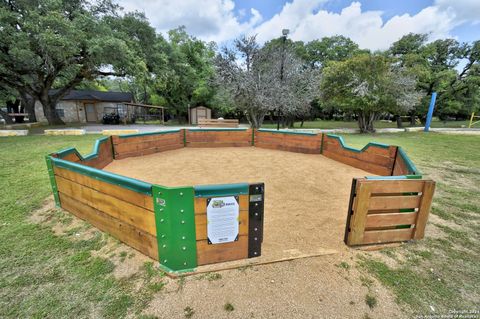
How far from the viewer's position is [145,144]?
25.3 feet

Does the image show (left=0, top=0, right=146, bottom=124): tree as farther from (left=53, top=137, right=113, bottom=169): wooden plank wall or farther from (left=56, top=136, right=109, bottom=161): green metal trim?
(left=56, top=136, right=109, bottom=161): green metal trim

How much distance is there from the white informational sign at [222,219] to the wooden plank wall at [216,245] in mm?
48

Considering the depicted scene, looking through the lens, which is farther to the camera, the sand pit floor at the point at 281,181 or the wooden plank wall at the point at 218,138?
the wooden plank wall at the point at 218,138

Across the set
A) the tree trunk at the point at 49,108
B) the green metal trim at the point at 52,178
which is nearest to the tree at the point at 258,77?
the green metal trim at the point at 52,178

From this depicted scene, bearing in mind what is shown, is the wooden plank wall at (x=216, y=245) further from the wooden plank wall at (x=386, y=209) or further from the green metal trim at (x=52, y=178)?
the green metal trim at (x=52, y=178)

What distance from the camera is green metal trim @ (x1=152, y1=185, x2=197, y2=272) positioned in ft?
6.81

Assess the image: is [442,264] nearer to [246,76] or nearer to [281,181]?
[281,181]

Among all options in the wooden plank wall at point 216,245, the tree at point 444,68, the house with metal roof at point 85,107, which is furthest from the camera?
the house with metal roof at point 85,107

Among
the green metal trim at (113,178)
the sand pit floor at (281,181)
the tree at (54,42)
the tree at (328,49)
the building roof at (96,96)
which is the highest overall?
the tree at (328,49)

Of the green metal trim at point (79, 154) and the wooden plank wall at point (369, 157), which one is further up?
the green metal trim at point (79, 154)

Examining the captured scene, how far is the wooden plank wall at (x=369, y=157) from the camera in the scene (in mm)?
5488

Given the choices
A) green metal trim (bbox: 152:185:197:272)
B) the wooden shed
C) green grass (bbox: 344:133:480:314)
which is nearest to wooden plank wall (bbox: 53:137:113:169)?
green metal trim (bbox: 152:185:197:272)

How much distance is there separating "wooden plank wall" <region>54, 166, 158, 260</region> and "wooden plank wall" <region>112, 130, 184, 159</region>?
379cm

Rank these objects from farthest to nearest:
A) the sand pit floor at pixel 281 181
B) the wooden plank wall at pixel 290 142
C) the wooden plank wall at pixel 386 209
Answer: the wooden plank wall at pixel 290 142 → the sand pit floor at pixel 281 181 → the wooden plank wall at pixel 386 209
